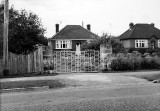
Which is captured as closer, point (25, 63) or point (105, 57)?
point (25, 63)

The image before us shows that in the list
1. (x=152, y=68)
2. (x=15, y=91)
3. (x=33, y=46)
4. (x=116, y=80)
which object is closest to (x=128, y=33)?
(x=33, y=46)

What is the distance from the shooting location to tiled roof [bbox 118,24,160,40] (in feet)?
178

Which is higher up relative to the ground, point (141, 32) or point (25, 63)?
point (141, 32)

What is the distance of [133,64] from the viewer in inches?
894

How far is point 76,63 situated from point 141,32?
35.7 metres

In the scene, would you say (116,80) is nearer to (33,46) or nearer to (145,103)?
(145,103)

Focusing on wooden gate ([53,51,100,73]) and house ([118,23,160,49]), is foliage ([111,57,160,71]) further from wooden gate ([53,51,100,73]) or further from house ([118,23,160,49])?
house ([118,23,160,49])

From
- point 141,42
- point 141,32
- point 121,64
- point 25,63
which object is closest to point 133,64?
point 121,64

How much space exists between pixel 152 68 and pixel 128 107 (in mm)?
16342

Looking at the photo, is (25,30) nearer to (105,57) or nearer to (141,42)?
(105,57)

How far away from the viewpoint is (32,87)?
13219 millimetres

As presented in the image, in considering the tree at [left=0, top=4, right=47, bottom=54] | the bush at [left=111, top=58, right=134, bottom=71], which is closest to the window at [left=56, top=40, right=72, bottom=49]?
the tree at [left=0, top=4, right=47, bottom=54]

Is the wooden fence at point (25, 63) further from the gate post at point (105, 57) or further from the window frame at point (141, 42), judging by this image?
the window frame at point (141, 42)

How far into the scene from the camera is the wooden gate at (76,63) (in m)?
21.5
